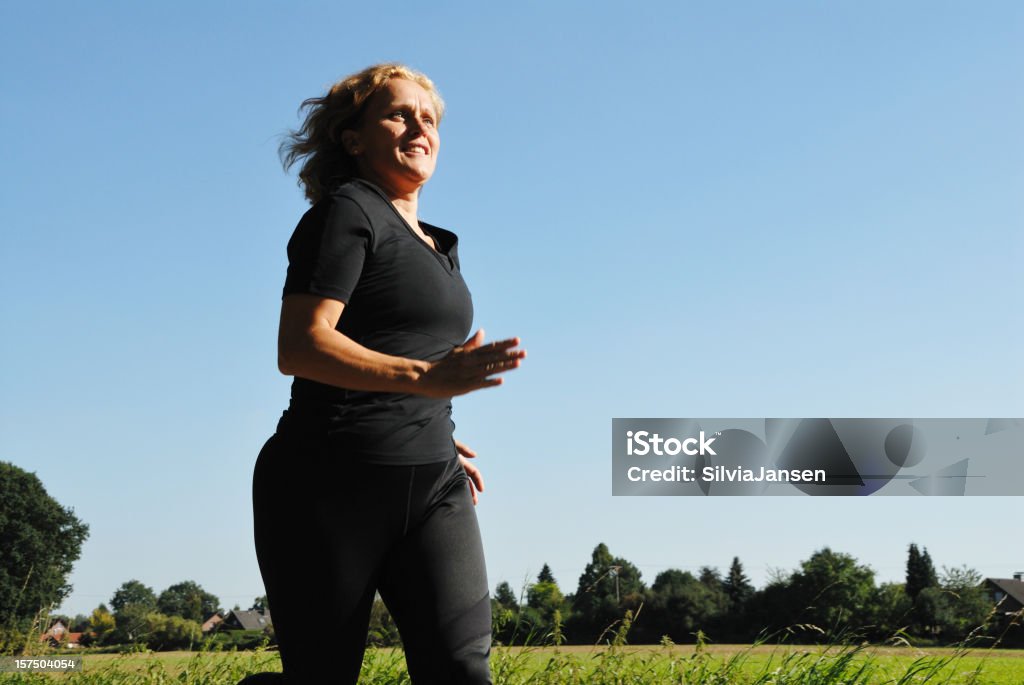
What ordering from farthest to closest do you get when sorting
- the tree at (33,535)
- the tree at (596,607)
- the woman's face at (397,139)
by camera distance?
the tree at (33,535) < the tree at (596,607) < the woman's face at (397,139)

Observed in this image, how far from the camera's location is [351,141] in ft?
9.33

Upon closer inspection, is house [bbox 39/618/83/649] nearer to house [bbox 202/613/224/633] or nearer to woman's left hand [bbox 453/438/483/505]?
house [bbox 202/613/224/633]

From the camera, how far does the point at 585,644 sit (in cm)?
596

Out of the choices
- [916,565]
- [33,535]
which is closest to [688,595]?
[33,535]

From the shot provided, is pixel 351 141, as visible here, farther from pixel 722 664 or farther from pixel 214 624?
pixel 214 624

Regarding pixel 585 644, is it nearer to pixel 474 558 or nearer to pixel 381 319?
pixel 474 558

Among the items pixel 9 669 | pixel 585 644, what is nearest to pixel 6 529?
pixel 9 669

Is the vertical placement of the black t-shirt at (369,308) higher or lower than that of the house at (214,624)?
higher

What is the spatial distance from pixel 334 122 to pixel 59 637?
6392 mm

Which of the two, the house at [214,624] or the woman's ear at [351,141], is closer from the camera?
the woman's ear at [351,141]

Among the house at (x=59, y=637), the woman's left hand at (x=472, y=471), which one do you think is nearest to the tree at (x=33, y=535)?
the house at (x=59, y=637)

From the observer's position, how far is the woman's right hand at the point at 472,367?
210 cm

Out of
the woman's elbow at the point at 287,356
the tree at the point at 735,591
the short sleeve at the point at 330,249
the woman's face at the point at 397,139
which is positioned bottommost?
the tree at the point at 735,591

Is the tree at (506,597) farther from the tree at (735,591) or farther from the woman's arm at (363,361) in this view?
the tree at (735,591)
